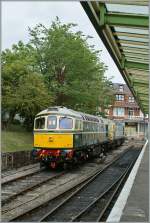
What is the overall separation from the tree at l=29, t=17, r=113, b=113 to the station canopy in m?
18.9

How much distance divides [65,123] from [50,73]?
14486mm

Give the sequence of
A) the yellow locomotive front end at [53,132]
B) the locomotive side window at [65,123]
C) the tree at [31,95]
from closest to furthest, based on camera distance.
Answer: the yellow locomotive front end at [53,132] → the locomotive side window at [65,123] → the tree at [31,95]

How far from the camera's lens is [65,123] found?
2106 cm

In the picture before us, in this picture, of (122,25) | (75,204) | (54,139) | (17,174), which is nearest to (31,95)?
(54,139)

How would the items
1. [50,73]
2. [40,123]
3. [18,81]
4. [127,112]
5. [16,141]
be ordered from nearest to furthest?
[40,123] → [16,141] → [18,81] → [50,73] → [127,112]

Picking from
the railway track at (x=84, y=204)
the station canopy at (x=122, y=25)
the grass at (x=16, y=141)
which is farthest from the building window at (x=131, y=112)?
the station canopy at (x=122, y=25)

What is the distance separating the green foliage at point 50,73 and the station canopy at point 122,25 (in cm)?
1728

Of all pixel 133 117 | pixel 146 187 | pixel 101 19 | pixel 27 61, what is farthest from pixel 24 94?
pixel 133 117

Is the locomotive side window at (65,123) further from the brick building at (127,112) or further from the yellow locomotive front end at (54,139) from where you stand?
the brick building at (127,112)

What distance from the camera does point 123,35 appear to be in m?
11.0

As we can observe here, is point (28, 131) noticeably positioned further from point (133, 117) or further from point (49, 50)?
point (133, 117)

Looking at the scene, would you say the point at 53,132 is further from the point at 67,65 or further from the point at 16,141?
the point at 67,65

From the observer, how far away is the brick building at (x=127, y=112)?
276ft

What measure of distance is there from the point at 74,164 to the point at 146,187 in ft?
41.2
